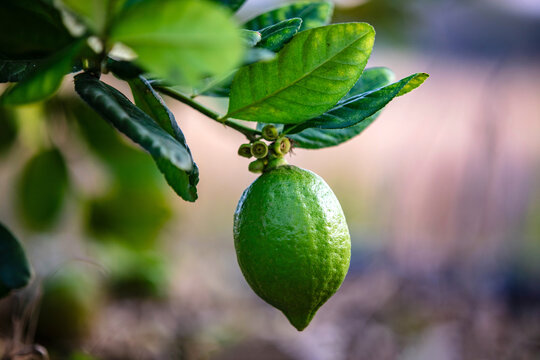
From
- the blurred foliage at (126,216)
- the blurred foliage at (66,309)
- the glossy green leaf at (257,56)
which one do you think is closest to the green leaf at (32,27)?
the glossy green leaf at (257,56)

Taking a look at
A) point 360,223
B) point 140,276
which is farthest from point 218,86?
point 360,223

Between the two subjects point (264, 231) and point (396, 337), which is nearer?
point (264, 231)

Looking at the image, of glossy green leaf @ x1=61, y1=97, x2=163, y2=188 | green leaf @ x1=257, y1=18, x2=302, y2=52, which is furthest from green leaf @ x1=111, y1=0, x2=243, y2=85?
glossy green leaf @ x1=61, y1=97, x2=163, y2=188

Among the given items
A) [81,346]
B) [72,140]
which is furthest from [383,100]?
[81,346]

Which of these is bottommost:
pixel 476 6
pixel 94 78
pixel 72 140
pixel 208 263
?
pixel 208 263

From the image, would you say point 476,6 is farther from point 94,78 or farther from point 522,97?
point 94,78

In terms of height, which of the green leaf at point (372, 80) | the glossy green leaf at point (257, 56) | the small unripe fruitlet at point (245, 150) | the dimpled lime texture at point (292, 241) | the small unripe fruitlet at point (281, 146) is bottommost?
the dimpled lime texture at point (292, 241)

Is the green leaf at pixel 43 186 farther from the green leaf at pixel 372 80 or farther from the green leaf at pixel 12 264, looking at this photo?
the green leaf at pixel 372 80
